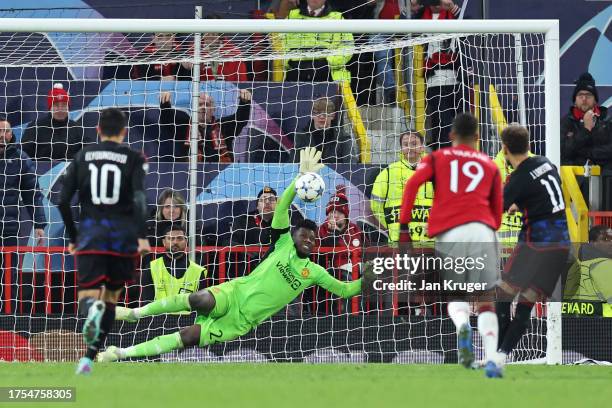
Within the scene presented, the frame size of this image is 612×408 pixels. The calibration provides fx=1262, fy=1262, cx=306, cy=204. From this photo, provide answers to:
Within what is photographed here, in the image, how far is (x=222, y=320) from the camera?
12.2 metres

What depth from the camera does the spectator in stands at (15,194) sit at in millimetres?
13633

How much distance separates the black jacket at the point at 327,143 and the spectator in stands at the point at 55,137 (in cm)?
239

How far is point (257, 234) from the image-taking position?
13766mm

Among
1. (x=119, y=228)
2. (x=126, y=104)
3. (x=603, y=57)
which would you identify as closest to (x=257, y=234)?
(x=126, y=104)

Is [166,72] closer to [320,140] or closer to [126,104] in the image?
[126,104]

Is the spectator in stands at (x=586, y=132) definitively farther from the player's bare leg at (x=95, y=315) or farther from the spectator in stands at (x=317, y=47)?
the player's bare leg at (x=95, y=315)

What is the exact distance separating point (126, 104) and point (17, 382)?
21.1ft

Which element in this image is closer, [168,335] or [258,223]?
[168,335]

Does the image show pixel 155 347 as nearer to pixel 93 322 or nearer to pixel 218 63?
pixel 93 322

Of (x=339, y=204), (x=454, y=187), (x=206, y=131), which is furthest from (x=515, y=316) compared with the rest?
(x=206, y=131)

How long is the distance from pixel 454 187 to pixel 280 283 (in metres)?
3.66

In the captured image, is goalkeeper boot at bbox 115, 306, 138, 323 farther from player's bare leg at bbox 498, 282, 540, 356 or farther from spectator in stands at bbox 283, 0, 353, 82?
spectator in stands at bbox 283, 0, 353, 82

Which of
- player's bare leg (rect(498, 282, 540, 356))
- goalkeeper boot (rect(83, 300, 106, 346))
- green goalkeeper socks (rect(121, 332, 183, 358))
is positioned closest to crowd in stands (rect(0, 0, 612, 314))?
green goalkeeper socks (rect(121, 332, 183, 358))

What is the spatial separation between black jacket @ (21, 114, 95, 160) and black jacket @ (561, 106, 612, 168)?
555 cm
